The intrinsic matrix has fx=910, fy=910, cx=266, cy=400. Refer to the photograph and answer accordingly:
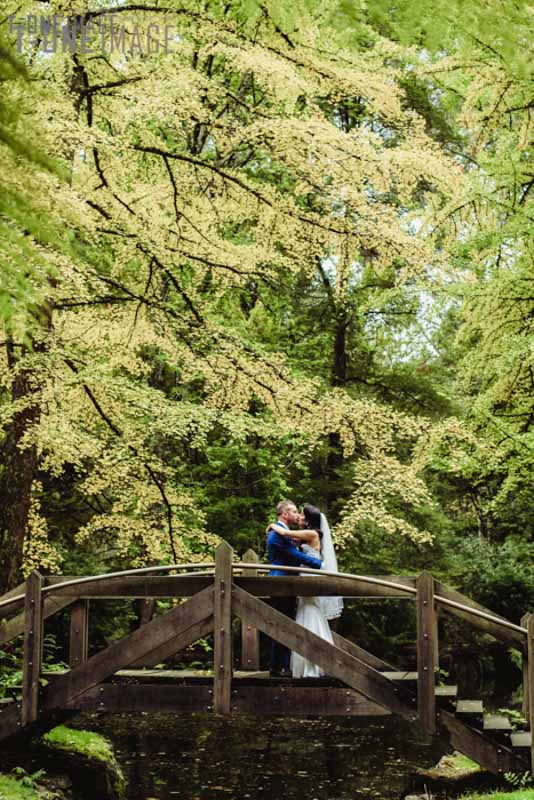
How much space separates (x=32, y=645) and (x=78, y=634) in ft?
2.53

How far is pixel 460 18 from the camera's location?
198 cm

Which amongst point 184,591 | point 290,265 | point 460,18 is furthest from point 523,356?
point 460,18

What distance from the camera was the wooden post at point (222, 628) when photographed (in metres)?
7.34

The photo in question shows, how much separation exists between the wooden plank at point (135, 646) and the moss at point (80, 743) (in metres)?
1.95

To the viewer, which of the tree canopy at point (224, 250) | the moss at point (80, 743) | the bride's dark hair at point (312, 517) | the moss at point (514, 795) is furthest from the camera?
the tree canopy at point (224, 250)

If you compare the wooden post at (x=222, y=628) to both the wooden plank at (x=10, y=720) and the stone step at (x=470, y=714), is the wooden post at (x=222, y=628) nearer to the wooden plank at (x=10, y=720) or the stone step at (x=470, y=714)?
the wooden plank at (x=10, y=720)

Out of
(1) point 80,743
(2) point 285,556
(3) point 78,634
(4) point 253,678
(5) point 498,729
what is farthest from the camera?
(1) point 80,743

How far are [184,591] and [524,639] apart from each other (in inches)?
111

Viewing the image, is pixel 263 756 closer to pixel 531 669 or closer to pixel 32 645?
pixel 32 645

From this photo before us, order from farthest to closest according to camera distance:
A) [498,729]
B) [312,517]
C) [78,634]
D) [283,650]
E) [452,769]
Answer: [452,769] < [283,650] < [312,517] < [78,634] < [498,729]

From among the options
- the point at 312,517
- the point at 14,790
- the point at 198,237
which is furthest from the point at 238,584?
the point at 198,237

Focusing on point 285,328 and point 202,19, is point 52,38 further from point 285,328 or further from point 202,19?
point 285,328

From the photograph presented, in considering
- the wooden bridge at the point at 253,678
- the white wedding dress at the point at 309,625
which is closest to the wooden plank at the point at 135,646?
the wooden bridge at the point at 253,678

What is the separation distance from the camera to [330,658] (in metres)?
7.30
